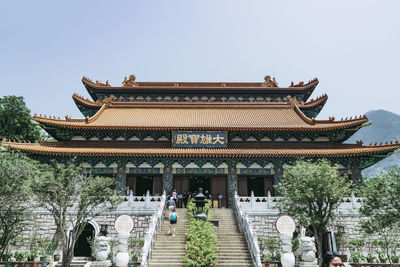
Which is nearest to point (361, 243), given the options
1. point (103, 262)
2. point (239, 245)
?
point (239, 245)

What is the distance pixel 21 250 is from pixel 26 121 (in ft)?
73.9

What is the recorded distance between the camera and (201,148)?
20406 mm

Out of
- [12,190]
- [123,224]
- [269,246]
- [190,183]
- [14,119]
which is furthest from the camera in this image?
[14,119]

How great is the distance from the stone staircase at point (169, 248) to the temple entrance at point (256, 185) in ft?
22.8

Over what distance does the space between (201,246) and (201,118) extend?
13.6m

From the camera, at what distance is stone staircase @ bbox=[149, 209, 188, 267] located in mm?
11418

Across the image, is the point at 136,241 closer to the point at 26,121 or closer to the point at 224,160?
the point at 224,160

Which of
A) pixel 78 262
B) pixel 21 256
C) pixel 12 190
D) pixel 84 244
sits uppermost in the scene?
pixel 12 190

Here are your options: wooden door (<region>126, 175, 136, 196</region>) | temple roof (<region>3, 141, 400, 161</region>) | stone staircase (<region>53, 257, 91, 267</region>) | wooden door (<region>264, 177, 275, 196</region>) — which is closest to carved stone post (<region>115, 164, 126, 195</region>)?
wooden door (<region>126, 175, 136, 196</region>)

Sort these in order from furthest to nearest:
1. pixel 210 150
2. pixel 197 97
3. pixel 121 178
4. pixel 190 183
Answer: pixel 197 97 → pixel 190 183 → pixel 121 178 → pixel 210 150

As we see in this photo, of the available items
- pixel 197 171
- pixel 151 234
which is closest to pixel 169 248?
pixel 151 234

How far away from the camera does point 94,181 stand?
13.9 metres

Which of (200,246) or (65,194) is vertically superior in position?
(65,194)

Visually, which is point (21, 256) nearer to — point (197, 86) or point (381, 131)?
point (197, 86)
